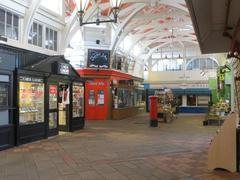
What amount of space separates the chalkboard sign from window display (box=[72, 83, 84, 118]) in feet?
21.3

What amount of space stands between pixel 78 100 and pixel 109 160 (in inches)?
270

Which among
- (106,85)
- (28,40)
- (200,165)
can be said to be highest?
(28,40)

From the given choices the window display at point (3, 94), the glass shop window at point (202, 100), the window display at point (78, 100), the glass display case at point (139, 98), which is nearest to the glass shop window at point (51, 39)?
the window display at point (78, 100)

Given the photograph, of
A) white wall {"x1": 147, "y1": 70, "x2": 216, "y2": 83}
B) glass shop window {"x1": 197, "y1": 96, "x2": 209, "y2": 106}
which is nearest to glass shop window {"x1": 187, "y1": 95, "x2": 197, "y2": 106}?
glass shop window {"x1": 197, "y1": 96, "x2": 209, "y2": 106}

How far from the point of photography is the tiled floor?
20.9 ft

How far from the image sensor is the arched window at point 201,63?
103 feet

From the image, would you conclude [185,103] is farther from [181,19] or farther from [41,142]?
[41,142]

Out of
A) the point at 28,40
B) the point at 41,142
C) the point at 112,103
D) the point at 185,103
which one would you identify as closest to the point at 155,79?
the point at 185,103

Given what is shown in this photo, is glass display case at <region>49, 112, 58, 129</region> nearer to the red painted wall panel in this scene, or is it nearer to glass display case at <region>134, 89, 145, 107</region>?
the red painted wall panel

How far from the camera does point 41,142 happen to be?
10586 millimetres

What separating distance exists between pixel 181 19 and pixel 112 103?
8.07 metres

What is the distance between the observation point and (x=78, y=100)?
47.2ft

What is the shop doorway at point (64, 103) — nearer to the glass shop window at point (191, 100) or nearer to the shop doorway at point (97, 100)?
the shop doorway at point (97, 100)

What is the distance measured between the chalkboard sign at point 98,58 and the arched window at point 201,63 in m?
13.3
